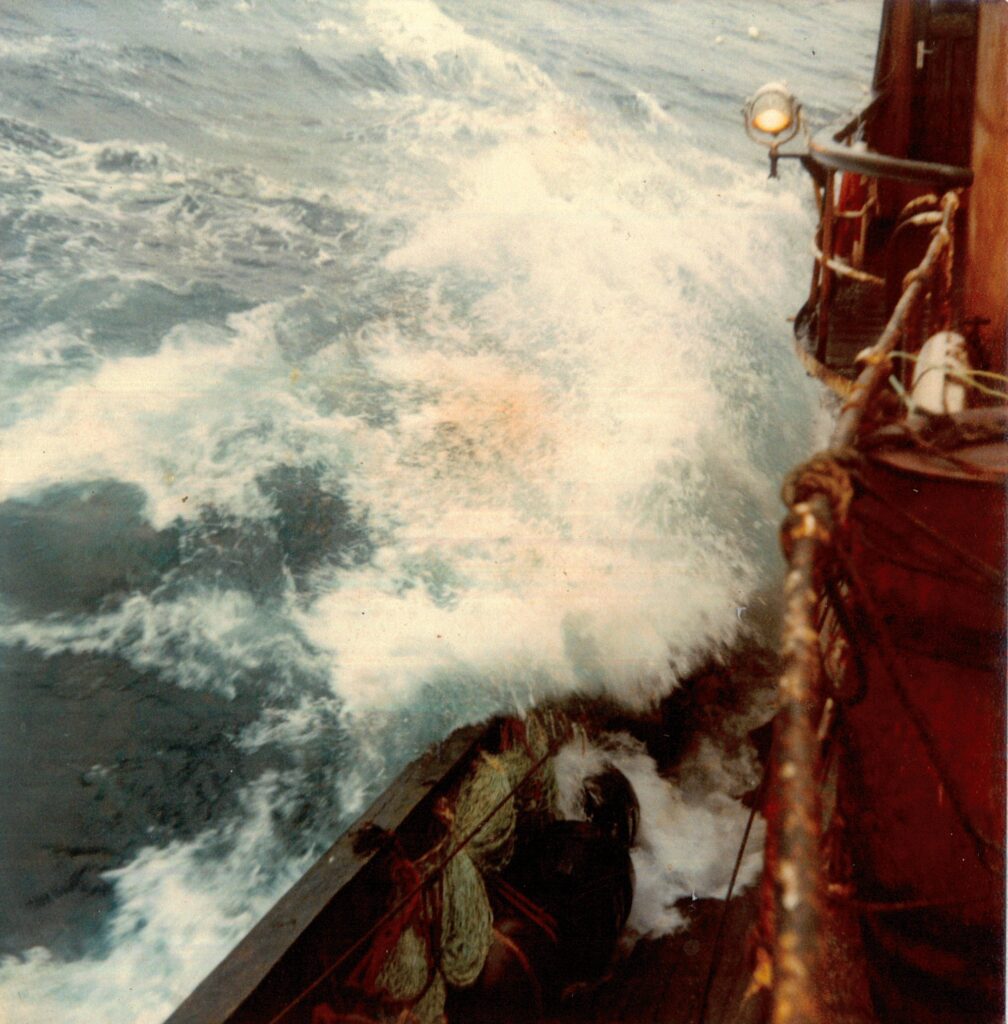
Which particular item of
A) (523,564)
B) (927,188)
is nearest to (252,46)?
(523,564)

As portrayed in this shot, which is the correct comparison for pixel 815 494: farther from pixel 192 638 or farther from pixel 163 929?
pixel 192 638

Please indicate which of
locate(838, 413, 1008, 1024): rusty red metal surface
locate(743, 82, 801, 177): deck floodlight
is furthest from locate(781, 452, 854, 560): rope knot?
locate(743, 82, 801, 177): deck floodlight

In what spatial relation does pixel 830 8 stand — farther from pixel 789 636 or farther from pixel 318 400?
pixel 789 636

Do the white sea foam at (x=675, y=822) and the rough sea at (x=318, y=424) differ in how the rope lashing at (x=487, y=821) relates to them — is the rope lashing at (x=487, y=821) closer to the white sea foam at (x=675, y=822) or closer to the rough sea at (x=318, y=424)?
the white sea foam at (x=675, y=822)

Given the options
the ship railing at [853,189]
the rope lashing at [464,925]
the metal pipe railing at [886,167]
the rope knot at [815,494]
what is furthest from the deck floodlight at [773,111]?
the rope lashing at [464,925]

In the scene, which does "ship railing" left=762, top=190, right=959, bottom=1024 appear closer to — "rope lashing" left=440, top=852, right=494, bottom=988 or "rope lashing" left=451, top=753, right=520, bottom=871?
"rope lashing" left=440, top=852, right=494, bottom=988

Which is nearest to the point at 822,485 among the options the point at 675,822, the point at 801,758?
the point at 801,758
